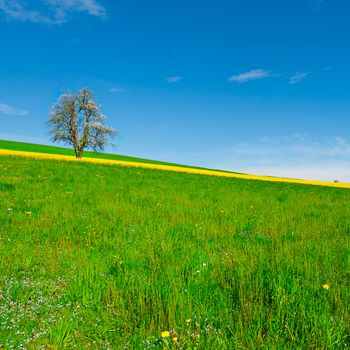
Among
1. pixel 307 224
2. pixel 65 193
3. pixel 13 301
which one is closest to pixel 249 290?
pixel 13 301

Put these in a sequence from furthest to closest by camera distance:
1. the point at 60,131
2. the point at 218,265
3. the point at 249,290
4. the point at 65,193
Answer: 1. the point at 60,131
2. the point at 65,193
3. the point at 218,265
4. the point at 249,290

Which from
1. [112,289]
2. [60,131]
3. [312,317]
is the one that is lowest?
[112,289]

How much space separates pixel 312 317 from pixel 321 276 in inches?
47.1

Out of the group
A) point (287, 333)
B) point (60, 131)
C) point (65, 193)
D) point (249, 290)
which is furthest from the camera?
point (60, 131)

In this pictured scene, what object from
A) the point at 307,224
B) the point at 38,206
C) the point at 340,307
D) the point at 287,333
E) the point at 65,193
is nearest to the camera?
the point at 287,333

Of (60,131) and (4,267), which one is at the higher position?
(60,131)

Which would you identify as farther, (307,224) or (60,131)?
(60,131)

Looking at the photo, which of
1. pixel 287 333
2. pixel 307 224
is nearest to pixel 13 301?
pixel 287 333

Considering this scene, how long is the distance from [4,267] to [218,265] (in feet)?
10.5

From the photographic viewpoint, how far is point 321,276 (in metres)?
3.73

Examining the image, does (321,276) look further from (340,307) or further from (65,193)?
(65,193)

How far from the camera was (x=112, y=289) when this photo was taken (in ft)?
11.4

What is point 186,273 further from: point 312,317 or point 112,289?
point 312,317

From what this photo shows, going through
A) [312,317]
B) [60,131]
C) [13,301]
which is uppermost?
[60,131]
